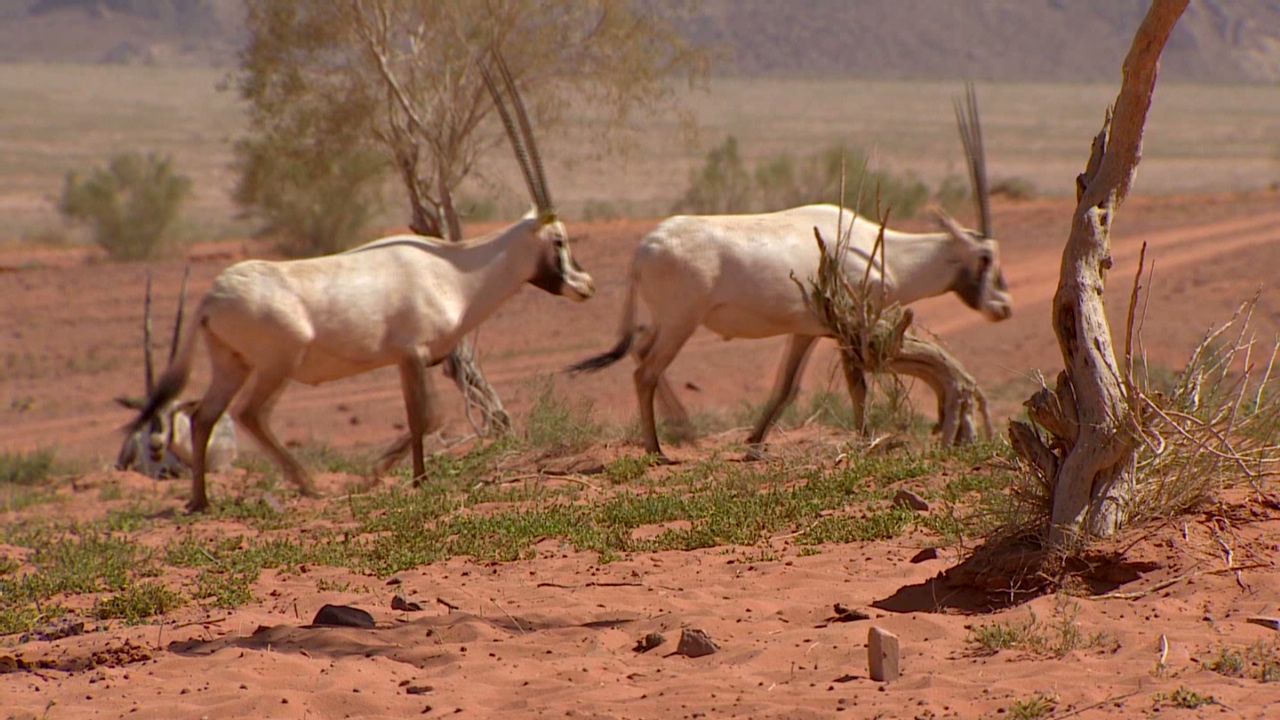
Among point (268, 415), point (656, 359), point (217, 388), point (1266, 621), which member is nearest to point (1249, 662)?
point (1266, 621)

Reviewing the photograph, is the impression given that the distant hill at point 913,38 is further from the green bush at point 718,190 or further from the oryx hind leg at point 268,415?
the oryx hind leg at point 268,415

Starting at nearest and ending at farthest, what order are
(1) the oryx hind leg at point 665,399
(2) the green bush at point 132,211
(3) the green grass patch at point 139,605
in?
(3) the green grass patch at point 139,605 < (1) the oryx hind leg at point 665,399 < (2) the green bush at point 132,211

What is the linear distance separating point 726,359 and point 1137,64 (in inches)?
467

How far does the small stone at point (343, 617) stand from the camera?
581 cm

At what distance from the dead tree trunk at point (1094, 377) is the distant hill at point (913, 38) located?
3594 inches

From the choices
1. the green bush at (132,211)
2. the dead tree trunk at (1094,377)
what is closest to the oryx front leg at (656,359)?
the dead tree trunk at (1094,377)

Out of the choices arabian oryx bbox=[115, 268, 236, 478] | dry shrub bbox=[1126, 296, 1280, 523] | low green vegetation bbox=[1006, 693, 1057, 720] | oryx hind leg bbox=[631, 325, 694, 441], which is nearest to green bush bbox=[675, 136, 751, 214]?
arabian oryx bbox=[115, 268, 236, 478]

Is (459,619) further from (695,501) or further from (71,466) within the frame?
(71,466)

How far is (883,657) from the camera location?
4789 millimetres

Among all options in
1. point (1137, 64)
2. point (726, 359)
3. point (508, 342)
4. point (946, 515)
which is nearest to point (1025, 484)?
point (946, 515)

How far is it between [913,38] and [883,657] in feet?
327

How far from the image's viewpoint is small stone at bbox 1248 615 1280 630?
5.01m

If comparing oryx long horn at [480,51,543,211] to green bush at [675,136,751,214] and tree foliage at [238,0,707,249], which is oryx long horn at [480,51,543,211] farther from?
green bush at [675,136,751,214]

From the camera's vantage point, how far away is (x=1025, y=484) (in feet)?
19.8
